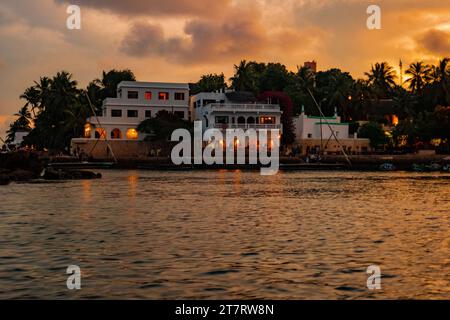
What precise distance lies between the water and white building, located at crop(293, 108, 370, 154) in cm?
6944

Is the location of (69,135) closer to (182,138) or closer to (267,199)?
(182,138)

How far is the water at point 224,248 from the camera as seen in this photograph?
14.7 metres

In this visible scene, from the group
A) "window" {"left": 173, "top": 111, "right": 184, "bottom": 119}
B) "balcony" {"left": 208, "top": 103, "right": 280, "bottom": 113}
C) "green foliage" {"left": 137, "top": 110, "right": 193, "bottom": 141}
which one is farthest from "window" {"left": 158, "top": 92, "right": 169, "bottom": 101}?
"balcony" {"left": 208, "top": 103, "right": 280, "bottom": 113}

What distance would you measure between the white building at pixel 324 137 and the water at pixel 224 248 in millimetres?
69441

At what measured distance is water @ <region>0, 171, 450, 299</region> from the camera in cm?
1470

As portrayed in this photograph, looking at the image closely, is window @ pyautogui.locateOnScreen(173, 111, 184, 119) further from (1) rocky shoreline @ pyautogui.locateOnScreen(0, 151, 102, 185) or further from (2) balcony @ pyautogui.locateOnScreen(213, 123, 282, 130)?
(1) rocky shoreline @ pyautogui.locateOnScreen(0, 151, 102, 185)

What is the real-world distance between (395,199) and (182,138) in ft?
195

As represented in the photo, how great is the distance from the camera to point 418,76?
128 m

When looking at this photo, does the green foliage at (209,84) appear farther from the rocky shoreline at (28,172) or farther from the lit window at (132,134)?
the rocky shoreline at (28,172)

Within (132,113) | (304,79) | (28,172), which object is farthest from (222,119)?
(28,172)

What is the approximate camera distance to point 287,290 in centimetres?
1442

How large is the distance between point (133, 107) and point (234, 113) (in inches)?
656

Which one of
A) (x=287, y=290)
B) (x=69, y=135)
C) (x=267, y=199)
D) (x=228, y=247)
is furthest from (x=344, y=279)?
(x=69, y=135)

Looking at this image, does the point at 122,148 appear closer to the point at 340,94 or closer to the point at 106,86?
the point at 106,86
